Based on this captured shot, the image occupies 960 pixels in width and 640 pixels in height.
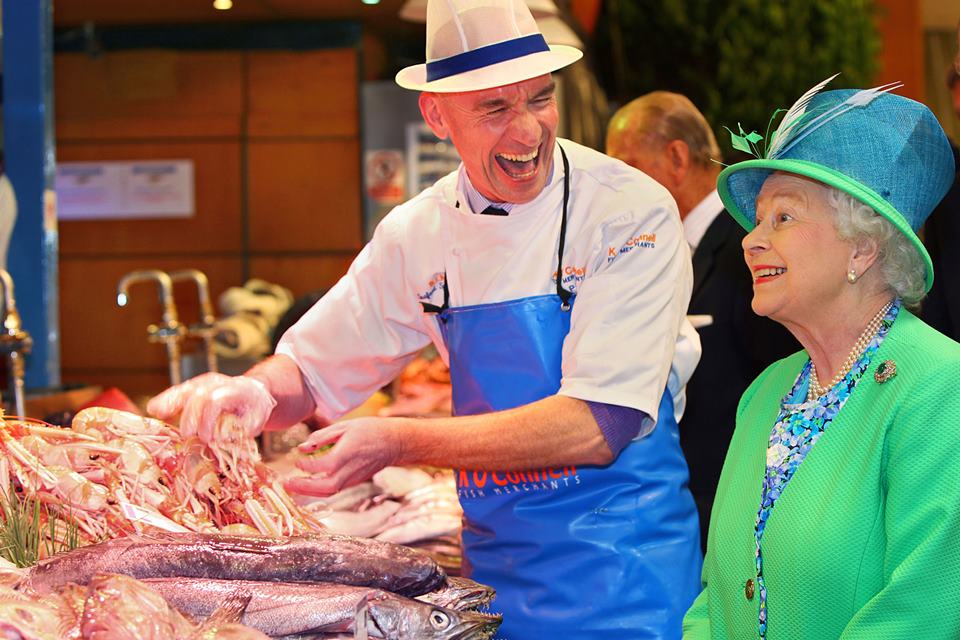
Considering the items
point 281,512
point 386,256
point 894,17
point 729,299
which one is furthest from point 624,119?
point 894,17

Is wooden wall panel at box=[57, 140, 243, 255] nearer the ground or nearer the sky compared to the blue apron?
nearer the sky

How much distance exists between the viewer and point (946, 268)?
2484 mm

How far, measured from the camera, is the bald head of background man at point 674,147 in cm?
436

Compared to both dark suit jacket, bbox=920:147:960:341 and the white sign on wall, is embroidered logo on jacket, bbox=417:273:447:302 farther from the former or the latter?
the white sign on wall

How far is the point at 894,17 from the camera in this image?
10555mm

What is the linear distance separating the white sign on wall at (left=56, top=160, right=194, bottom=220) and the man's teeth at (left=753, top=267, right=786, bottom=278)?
8.31 meters

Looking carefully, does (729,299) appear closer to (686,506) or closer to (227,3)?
(686,506)

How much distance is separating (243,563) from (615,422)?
0.94 metres

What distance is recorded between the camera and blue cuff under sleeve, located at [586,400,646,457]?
7.66 feet

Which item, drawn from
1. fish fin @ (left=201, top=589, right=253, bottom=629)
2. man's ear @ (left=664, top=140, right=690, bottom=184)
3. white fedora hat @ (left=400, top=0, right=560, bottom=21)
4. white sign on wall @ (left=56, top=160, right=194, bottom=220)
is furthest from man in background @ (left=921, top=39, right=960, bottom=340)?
white sign on wall @ (left=56, top=160, right=194, bottom=220)

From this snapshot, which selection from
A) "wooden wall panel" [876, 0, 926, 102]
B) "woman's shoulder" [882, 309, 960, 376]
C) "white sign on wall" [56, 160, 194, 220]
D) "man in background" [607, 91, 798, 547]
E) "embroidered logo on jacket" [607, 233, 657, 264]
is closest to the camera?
"woman's shoulder" [882, 309, 960, 376]

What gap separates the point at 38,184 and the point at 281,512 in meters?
3.31

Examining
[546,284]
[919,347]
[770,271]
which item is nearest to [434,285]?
[546,284]

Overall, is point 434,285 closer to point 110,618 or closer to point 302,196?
point 110,618
